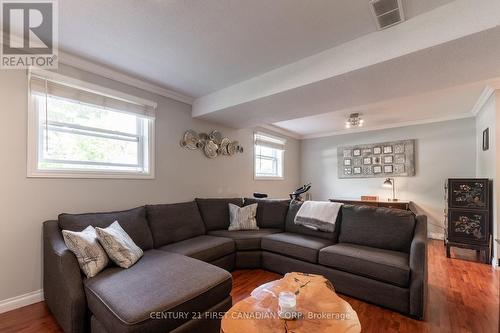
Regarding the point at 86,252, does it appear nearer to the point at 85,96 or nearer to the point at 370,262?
the point at 85,96

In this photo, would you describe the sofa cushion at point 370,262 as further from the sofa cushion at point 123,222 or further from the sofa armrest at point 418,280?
the sofa cushion at point 123,222

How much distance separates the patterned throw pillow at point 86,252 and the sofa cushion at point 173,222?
0.81 metres

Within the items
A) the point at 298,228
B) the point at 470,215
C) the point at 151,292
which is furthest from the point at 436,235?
the point at 151,292

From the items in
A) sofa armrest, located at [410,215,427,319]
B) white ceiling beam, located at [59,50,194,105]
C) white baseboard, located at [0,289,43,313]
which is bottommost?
white baseboard, located at [0,289,43,313]

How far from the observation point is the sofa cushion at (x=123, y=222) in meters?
2.09

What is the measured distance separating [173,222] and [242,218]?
1.01m

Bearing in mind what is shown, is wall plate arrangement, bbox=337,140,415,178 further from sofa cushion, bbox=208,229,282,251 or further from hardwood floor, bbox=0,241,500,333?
sofa cushion, bbox=208,229,282,251

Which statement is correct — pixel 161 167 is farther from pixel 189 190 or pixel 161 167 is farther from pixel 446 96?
pixel 446 96

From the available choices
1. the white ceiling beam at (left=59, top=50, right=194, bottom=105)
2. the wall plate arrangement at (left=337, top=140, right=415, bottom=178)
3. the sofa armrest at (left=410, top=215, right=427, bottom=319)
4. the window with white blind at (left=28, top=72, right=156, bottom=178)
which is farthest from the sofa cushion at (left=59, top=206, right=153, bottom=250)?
the wall plate arrangement at (left=337, top=140, right=415, bottom=178)

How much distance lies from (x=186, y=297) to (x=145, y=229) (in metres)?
1.28

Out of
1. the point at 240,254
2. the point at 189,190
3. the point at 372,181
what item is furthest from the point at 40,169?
the point at 372,181

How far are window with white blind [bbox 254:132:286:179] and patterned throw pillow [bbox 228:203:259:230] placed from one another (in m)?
1.38

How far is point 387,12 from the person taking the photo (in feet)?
5.48

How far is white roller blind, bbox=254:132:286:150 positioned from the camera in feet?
15.9
